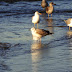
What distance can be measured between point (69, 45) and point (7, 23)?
6.60 meters

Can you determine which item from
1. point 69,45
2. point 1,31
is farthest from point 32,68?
point 1,31

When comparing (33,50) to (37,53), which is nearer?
(37,53)

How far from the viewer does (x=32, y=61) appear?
27.5ft

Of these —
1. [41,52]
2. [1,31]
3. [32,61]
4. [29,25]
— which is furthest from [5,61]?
[29,25]

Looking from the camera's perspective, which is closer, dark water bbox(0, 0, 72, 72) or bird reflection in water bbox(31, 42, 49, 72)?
dark water bbox(0, 0, 72, 72)

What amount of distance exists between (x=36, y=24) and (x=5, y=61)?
793 cm

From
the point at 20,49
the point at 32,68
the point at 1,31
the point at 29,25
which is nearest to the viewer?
the point at 32,68

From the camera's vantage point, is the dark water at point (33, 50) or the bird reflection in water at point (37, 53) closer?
the dark water at point (33, 50)

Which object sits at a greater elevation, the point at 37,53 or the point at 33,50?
the point at 33,50

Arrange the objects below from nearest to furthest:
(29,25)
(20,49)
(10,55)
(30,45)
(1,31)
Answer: (10,55), (20,49), (30,45), (1,31), (29,25)

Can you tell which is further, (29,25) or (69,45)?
(29,25)

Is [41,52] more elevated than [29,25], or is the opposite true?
[29,25]

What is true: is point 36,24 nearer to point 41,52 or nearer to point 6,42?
point 6,42

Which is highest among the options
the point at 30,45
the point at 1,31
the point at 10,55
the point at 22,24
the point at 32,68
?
the point at 22,24
